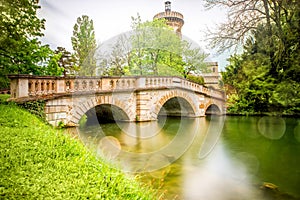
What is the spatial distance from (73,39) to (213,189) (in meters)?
23.7

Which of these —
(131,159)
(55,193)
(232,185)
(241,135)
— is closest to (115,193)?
(55,193)

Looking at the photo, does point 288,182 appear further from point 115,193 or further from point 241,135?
point 241,135

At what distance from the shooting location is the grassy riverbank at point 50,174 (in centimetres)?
178

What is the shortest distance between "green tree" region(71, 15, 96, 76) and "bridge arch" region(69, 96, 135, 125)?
13642mm

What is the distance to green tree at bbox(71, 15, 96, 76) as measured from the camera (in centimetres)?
2300

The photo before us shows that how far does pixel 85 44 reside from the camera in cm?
2341

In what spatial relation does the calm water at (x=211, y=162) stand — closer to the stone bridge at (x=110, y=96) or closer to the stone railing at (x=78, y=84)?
the stone bridge at (x=110, y=96)

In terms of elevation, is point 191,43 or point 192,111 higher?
point 191,43

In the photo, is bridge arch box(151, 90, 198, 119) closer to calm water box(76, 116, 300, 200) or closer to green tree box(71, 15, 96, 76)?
calm water box(76, 116, 300, 200)

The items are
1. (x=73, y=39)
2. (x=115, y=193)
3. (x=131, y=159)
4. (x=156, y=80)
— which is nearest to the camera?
(x=115, y=193)

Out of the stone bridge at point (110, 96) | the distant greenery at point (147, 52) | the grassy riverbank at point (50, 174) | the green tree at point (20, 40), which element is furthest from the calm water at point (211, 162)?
the distant greenery at point (147, 52)

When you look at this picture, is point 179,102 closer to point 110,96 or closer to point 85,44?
point 110,96

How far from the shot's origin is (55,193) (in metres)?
1.78

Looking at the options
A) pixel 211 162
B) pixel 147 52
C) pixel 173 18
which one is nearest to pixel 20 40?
pixel 211 162
